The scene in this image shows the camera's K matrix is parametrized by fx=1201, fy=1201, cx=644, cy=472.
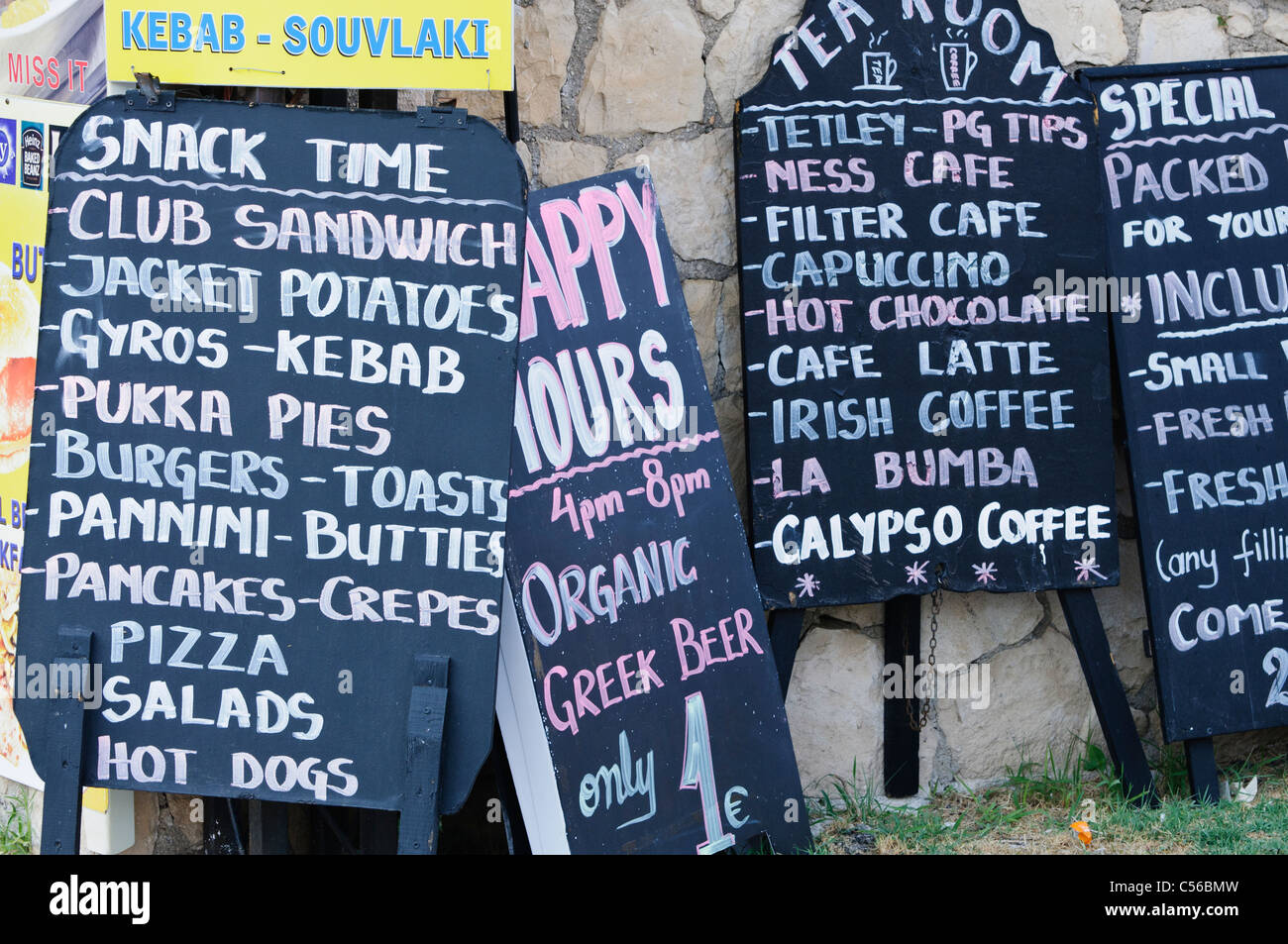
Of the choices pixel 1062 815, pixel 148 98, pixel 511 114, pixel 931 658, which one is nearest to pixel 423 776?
pixel 148 98

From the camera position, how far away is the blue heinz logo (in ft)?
9.75

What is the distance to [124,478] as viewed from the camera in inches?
95.9

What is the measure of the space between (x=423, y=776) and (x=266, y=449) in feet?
2.40

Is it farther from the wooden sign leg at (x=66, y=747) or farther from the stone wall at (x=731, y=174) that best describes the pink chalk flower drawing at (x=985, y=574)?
the wooden sign leg at (x=66, y=747)

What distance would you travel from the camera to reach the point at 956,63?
3293mm

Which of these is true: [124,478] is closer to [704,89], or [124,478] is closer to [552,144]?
[552,144]

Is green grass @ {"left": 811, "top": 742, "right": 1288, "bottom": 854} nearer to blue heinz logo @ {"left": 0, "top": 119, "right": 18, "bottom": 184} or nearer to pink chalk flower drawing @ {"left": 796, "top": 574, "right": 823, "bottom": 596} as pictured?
pink chalk flower drawing @ {"left": 796, "top": 574, "right": 823, "bottom": 596}

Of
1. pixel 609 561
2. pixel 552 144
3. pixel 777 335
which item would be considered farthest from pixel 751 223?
pixel 609 561

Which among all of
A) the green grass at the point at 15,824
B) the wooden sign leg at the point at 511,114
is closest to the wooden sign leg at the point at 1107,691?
the wooden sign leg at the point at 511,114

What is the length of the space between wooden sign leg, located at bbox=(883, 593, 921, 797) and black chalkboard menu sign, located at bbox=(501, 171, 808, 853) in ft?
1.80

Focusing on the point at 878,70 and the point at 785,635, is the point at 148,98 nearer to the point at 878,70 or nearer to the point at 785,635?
the point at 878,70

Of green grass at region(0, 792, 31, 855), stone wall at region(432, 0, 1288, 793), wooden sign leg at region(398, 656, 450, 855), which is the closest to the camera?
wooden sign leg at region(398, 656, 450, 855)

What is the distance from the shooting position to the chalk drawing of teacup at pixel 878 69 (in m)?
3.26

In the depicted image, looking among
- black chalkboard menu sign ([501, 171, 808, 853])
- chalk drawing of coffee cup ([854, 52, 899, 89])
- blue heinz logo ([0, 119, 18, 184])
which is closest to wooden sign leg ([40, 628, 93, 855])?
black chalkboard menu sign ([501, 171, 808, 853])
